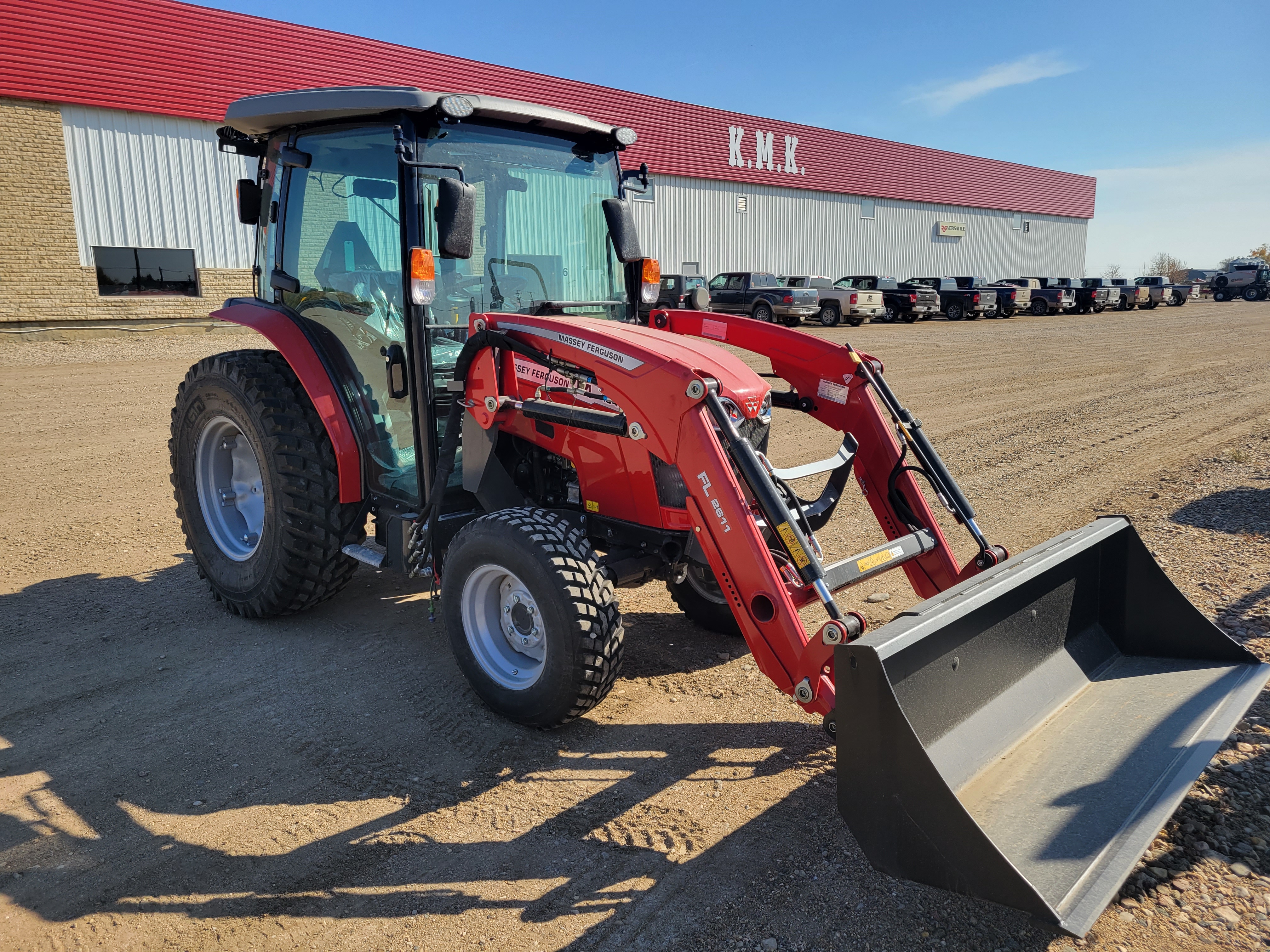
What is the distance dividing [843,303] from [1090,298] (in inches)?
538

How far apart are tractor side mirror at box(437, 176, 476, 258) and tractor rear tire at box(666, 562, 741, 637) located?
1956 millimetres

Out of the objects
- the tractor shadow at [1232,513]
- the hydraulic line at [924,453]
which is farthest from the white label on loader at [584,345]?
the tractor shadow at [1232,513]

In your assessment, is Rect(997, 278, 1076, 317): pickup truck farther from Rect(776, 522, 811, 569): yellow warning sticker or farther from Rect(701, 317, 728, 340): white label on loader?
Rect(776, 522, 811, 569): yellow warning sticker

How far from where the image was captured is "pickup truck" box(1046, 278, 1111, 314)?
3506 centimetres

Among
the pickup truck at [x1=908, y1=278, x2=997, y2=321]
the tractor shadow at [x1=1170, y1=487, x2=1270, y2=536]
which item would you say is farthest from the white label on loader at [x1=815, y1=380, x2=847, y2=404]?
the pickup truck at [x1=908, y1=278, x2=997, y2=321]

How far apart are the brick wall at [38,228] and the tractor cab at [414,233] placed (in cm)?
1587

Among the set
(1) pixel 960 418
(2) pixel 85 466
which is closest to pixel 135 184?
(2) pixel 85 466

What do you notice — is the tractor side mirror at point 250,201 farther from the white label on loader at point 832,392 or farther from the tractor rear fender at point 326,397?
the white label on loader at point 832,392

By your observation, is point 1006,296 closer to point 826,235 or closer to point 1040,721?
point 826,235

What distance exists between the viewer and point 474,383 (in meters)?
4.01

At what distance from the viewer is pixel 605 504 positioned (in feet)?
12.9

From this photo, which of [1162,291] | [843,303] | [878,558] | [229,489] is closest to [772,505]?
[878,558]

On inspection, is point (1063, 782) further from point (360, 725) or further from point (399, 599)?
point (399, 599)

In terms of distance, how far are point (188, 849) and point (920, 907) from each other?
2327 millimetres
